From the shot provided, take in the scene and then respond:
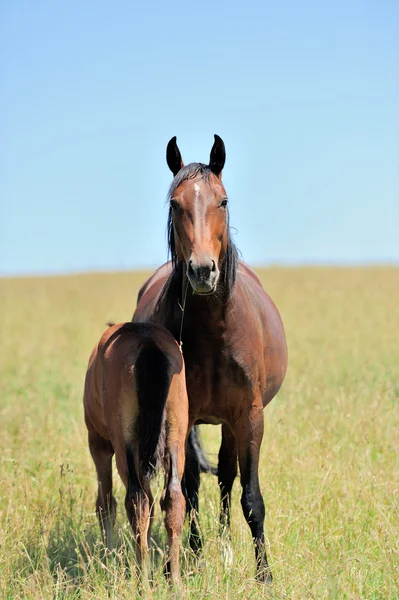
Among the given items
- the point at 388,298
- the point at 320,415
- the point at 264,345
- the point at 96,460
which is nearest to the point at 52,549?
the point at 96,460

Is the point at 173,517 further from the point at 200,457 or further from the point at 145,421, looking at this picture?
the point at 200,457

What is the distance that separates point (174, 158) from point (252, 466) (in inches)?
74.7

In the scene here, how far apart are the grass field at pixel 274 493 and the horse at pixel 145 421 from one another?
8.2 inches

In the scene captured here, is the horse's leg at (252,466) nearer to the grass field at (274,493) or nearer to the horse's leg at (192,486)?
the grass field at (274,493)

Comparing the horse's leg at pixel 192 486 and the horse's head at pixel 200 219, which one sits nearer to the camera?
the horse's head at pixel 200 219

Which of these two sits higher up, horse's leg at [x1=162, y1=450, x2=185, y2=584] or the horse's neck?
the horse's neck

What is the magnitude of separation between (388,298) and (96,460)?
16.9 meters

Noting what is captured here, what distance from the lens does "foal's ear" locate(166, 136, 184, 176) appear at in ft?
15.5

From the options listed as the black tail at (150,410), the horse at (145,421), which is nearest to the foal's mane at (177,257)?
the horse at (145,421)

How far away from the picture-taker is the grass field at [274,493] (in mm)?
4113

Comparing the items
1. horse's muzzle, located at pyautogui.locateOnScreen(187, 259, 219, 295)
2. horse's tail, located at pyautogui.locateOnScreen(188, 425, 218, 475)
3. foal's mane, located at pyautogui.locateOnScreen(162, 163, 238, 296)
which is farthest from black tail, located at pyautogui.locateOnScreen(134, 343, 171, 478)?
horse's tail, located at pyautogui.locateOnScreen(188, 425, 218, 475)

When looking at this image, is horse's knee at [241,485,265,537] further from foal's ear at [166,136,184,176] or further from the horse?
foal's ear at [166,136,184,176]

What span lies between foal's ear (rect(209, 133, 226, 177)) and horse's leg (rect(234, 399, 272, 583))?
4.56 feet

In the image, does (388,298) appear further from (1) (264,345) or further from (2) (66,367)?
(1) (264,345)
